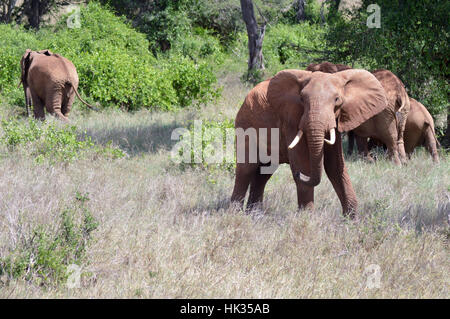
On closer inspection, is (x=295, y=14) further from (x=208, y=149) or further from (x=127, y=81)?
(x=208, y=149)

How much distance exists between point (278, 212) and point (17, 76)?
10.6m

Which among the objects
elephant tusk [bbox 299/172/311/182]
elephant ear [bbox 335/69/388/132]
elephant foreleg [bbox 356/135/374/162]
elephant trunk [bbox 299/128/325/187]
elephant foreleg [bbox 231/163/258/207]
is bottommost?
elephant foreleg [bbox 356/135/374/162]

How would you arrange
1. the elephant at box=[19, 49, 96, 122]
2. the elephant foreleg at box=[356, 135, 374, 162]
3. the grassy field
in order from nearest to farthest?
the grassy field < the elephant foreleg at box=[356, 135, 374, 162] < the elephant at box=[19, 49, 96, 122]

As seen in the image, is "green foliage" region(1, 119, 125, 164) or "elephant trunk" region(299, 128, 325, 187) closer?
"elephant trunk" region(299, 128, 325, 187)

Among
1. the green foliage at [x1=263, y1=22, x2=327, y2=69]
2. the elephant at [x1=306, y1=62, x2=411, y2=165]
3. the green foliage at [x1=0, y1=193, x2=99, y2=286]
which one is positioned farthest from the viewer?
the green foliage at [x1=263, y1=22, x2=327, y2=69]

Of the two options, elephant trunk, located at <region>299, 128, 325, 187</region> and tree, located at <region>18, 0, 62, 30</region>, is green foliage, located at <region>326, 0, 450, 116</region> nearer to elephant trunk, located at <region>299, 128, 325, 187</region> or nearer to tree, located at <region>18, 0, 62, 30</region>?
elephant trunk, located at <region>299, 128, 325, 187</region>

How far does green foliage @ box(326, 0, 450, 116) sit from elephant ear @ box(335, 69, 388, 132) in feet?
15.8

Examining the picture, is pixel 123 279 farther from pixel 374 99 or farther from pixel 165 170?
pixel 165 170

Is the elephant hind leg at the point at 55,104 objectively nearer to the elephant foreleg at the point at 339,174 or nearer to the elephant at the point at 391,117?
the elephant at the point at 391,117

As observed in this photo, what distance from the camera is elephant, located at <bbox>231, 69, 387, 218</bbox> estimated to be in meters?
5.16

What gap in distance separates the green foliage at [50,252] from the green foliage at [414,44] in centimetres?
714

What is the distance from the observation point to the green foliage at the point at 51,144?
8328 millimetres

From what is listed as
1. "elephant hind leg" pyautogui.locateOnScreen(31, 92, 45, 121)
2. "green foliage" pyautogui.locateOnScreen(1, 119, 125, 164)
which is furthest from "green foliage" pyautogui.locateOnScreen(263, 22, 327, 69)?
"green foliage" pyautogui.locateOnScreen(1, 119, 125, 164)

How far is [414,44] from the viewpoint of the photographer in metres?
10.3
